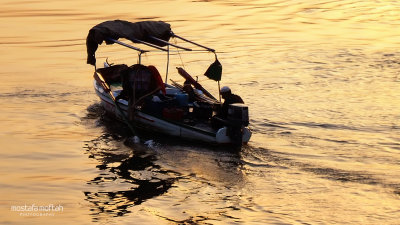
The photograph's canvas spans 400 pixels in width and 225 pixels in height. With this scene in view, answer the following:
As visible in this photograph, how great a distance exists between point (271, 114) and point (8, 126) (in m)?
8.57

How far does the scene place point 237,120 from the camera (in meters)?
19.3

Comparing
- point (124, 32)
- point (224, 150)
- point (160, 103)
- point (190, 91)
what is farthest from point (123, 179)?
point (124, 32)

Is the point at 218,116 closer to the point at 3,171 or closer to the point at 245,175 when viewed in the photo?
the point at 245,175

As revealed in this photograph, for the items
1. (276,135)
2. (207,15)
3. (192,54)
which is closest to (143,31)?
(276,135)

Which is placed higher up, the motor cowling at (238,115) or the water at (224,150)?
the motor cowling at (238,115)

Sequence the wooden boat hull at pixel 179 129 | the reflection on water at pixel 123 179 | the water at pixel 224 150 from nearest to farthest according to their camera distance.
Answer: the water at pixel 224 150 < the reflection on water at pixel 123 179 < the wooden boat hull at pixel 179 129

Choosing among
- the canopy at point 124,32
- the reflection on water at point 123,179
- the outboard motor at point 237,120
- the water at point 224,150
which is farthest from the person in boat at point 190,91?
the outboard motor at point 237,120

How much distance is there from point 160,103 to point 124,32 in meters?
2.70

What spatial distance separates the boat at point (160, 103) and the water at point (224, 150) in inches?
19.2

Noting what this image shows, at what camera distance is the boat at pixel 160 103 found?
19.8 m

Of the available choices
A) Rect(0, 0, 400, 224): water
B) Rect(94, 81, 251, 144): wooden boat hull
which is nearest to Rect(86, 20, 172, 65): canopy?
Rect(94, 81, 251, 144): wooden boat hull

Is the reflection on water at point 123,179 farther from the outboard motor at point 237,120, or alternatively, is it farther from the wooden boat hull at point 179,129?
the outboard motor at point 237,120

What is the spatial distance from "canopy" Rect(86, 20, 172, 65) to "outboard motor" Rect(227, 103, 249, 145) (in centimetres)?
459

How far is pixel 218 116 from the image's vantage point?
2023 centimetres
